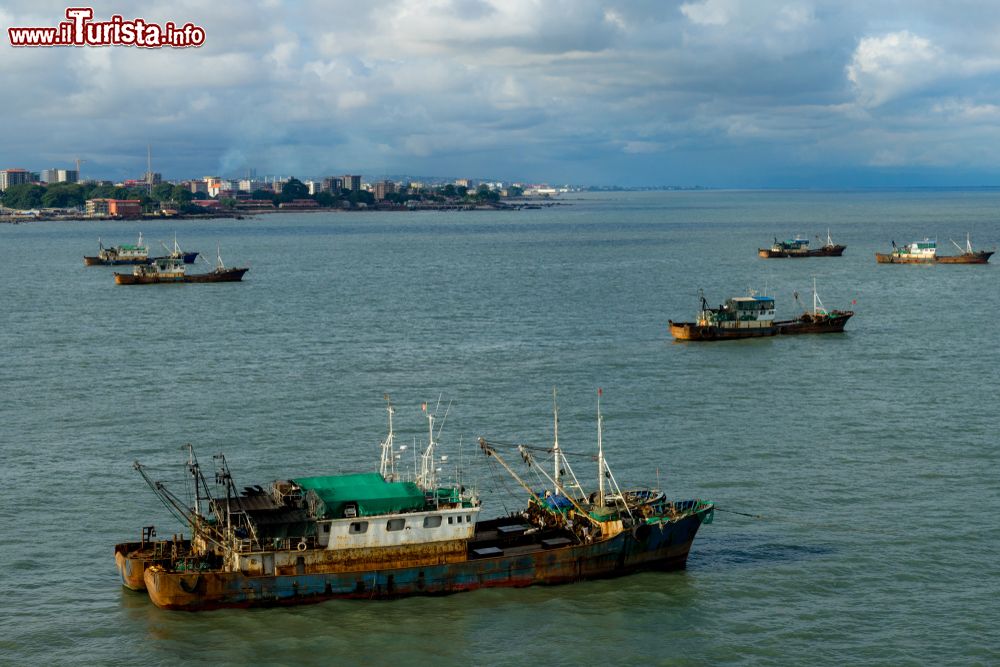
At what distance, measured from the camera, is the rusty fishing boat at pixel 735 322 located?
95500mm

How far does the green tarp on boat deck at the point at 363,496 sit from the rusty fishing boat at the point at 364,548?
35 mm

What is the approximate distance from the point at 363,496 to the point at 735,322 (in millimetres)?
61174

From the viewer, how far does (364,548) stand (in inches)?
1629

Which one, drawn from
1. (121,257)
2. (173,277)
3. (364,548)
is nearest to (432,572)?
A: (364,548)

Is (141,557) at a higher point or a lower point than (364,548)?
lower

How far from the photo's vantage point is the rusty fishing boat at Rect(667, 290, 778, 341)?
95.5 metres

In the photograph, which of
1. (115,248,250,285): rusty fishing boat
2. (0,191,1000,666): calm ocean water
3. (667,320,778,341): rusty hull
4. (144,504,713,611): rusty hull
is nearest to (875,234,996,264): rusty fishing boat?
(0,191,1000,666): calm ocean water

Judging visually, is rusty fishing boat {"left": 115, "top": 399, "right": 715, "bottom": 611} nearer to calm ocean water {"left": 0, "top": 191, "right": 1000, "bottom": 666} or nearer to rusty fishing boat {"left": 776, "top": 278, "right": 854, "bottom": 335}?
calm ocean water {"left": 0, "top": 191, "right": 1000, "bottom": 666}

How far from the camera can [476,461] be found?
57375 mm

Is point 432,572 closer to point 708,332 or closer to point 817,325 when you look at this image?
point 708,332

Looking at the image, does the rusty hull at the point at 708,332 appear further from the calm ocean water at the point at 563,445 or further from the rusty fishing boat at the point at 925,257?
the rusty fishing boat at the point at 925,257

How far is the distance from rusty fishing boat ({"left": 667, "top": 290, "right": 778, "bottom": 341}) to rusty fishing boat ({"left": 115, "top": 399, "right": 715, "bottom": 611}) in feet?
171

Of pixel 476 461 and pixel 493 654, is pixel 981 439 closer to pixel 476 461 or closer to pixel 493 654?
pixel 476 461

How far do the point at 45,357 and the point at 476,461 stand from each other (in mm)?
45983
